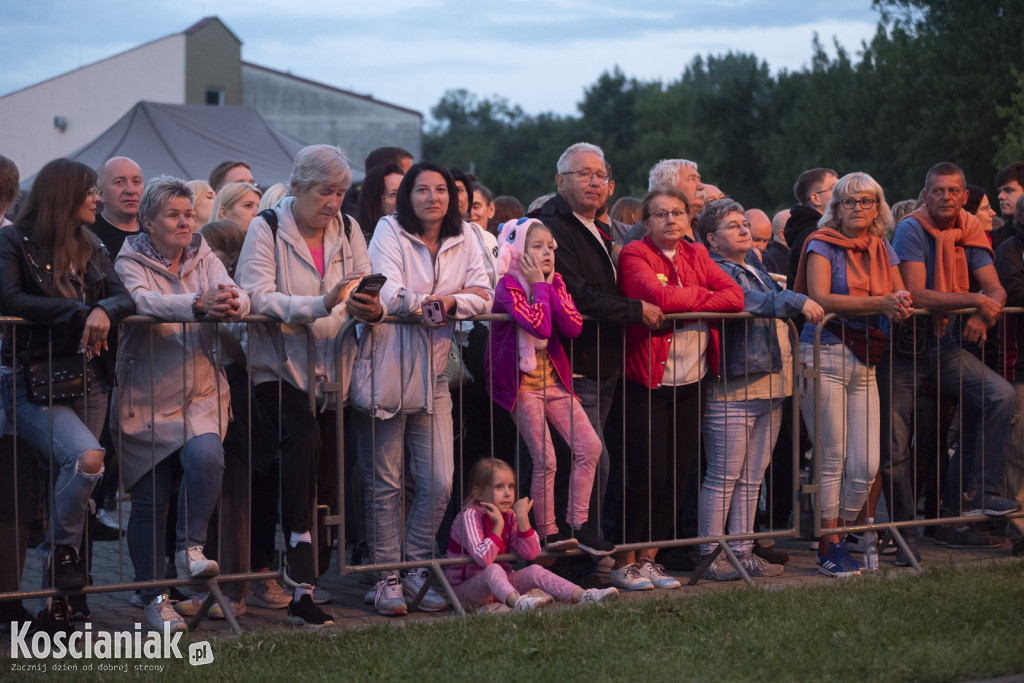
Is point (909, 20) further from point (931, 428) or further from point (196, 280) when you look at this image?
point (196, 280)

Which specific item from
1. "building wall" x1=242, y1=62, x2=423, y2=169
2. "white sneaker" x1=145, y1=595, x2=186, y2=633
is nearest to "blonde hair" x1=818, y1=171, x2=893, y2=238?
"white sneaker" x1=145, y1=595, x2=186, y2=633

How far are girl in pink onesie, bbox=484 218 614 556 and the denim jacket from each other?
1.00 meters

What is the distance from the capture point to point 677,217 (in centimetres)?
682

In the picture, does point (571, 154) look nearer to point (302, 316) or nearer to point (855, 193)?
point (855, 193)

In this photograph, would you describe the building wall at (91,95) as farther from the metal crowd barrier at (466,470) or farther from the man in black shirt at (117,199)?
the metal crowd barrier at (466,470)

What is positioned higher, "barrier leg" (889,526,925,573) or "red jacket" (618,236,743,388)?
"red jacket" (618,236,743,388)

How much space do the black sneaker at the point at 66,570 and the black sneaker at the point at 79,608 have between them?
0.47 meters

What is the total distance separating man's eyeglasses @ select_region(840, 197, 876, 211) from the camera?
706 cm

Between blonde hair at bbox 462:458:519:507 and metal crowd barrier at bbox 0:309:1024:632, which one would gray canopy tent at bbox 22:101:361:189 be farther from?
blonde hair at bbox 462:458:519:507

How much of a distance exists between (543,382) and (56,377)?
2.42 meters

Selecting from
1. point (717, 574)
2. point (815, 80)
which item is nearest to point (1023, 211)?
point (717, 574)

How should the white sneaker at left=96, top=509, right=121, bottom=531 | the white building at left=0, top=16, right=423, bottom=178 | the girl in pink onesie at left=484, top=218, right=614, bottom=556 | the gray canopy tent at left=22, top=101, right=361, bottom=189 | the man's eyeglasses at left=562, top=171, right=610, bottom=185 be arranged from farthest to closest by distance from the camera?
the white building at left=0, top=16, right=423, bottom=178 → the gray canopy tent at left=22, top=101, right=361, bottom=189 → the white sneaker at left=96, top=509, right=121, bottom=531 → the man's eyeglasses at left=562, top=171, right=610, bottom=185 → the girl in pink onesie at left=484, top=218, right=614, bottom=556

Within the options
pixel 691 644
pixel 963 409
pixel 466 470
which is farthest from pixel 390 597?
pixel 963 409

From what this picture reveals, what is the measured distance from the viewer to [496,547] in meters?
6.10
